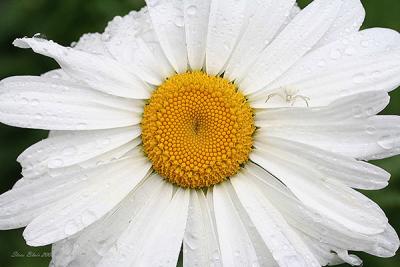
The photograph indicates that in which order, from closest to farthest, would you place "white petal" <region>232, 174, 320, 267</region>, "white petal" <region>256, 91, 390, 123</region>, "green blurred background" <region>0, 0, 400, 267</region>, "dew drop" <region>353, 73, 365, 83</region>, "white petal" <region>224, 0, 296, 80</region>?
"white petal" <region>256, 91, 390, 123</region>
"white petal" <region>232, 174, 320, 267</region>
"dew drop" <region>353, 73, 365, 83</region>
"white petal" <region>224, 0, 296, 80</region>
"green blurred background" <region>0, 0, 400, 267</region>

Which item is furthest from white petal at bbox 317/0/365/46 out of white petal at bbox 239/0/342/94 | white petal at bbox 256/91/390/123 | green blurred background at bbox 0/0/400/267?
green blurred background at bbox 0/0/400/267

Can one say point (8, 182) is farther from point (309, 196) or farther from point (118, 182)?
point (309, 196)

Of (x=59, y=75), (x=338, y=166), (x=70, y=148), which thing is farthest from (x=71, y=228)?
(x=338, y=166)

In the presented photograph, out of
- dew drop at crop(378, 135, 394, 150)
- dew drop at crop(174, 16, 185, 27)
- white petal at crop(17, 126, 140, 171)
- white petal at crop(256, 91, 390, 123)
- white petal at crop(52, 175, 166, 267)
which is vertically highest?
dew drop at crop(174, 16, 185, 27)

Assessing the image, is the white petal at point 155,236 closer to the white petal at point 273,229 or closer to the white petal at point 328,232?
the white petal at point 273,229

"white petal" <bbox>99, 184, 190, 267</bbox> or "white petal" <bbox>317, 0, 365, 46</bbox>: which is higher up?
"white petal" <bbox>317, 0, 365, 46</bbox>

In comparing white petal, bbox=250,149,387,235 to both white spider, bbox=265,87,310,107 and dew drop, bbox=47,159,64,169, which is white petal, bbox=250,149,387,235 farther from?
dew drop, bbox=47,159,64,169

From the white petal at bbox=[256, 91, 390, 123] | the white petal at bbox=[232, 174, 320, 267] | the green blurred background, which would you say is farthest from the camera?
the green blurred background

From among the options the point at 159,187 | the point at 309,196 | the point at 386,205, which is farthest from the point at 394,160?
the point at 159,187
